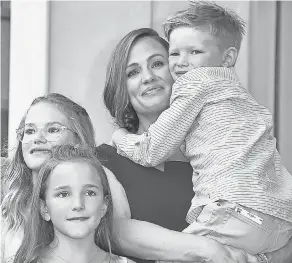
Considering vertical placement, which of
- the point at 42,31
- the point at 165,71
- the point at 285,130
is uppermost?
the point at 42,31

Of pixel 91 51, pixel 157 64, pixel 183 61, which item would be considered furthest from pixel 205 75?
pixel 91 51

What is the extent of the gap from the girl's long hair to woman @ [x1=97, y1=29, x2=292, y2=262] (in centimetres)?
7

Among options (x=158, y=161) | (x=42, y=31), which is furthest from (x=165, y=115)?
(x=42, y=31)

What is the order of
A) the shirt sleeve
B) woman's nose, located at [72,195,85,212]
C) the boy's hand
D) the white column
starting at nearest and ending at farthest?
woman's nose, located at [72,195,85,212] < the shirt sleeve < the boy's hand < the white column

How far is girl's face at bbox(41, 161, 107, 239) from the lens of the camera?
1221mm

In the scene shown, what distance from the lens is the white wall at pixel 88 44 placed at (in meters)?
1.96

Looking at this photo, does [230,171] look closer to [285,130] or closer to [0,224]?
[0,224]

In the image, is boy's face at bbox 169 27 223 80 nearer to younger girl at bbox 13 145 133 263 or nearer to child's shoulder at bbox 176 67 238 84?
child's shoulder at bbox 176 67 238 84

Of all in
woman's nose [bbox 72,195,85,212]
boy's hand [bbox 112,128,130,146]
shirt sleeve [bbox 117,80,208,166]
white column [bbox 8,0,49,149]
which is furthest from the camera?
white column [bbox 8,0,49,149]

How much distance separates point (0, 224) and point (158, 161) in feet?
1.21

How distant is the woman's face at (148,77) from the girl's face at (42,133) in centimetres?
19

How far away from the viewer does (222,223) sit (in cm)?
128

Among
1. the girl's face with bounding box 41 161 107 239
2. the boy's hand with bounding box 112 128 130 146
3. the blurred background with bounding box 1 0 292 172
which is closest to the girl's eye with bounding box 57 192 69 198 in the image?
the girl's face with bounding box 41 161 107 239

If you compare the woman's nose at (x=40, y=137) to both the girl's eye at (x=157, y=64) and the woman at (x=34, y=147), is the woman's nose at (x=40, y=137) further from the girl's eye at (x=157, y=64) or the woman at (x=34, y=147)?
the girl's eye at (x=157, y=64)
